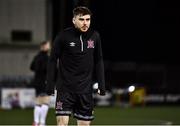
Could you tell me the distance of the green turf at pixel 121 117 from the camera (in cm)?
1892

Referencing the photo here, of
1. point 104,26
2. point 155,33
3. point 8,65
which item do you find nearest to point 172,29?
point 155,33

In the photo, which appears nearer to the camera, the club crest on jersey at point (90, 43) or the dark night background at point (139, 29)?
the club crest on jersey at point (90, 43)

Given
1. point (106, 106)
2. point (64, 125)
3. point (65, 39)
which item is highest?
point (65, 39)

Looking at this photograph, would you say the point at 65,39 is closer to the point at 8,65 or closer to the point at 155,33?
the point at 8,65

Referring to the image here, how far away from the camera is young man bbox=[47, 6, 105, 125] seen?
9672 millimetres

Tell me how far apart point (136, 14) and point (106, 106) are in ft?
30.8

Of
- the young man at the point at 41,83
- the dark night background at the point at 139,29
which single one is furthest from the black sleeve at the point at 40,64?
the dark night background at the point at 139,29

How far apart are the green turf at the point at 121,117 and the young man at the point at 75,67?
327 inches

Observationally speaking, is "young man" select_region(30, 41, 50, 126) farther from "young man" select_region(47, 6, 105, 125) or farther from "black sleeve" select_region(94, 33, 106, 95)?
"young man" select_region(47, 6, 105, 125)

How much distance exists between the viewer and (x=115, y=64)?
99.6 ft

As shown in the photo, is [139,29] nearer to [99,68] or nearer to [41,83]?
[41,83]

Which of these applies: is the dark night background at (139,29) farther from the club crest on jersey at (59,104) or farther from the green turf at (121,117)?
the club crest on jersey at (59,104)

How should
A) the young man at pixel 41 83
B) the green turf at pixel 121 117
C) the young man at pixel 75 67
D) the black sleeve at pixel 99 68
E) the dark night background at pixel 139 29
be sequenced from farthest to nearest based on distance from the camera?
the dark night background at pixel 139 29 < the green turf at pixel 121 117 < the young man at pixel 41 83 < the black sleeve at pixel 99 68 < the young man at pixel 75 67

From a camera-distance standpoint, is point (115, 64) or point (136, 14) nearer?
point (115, 64)
